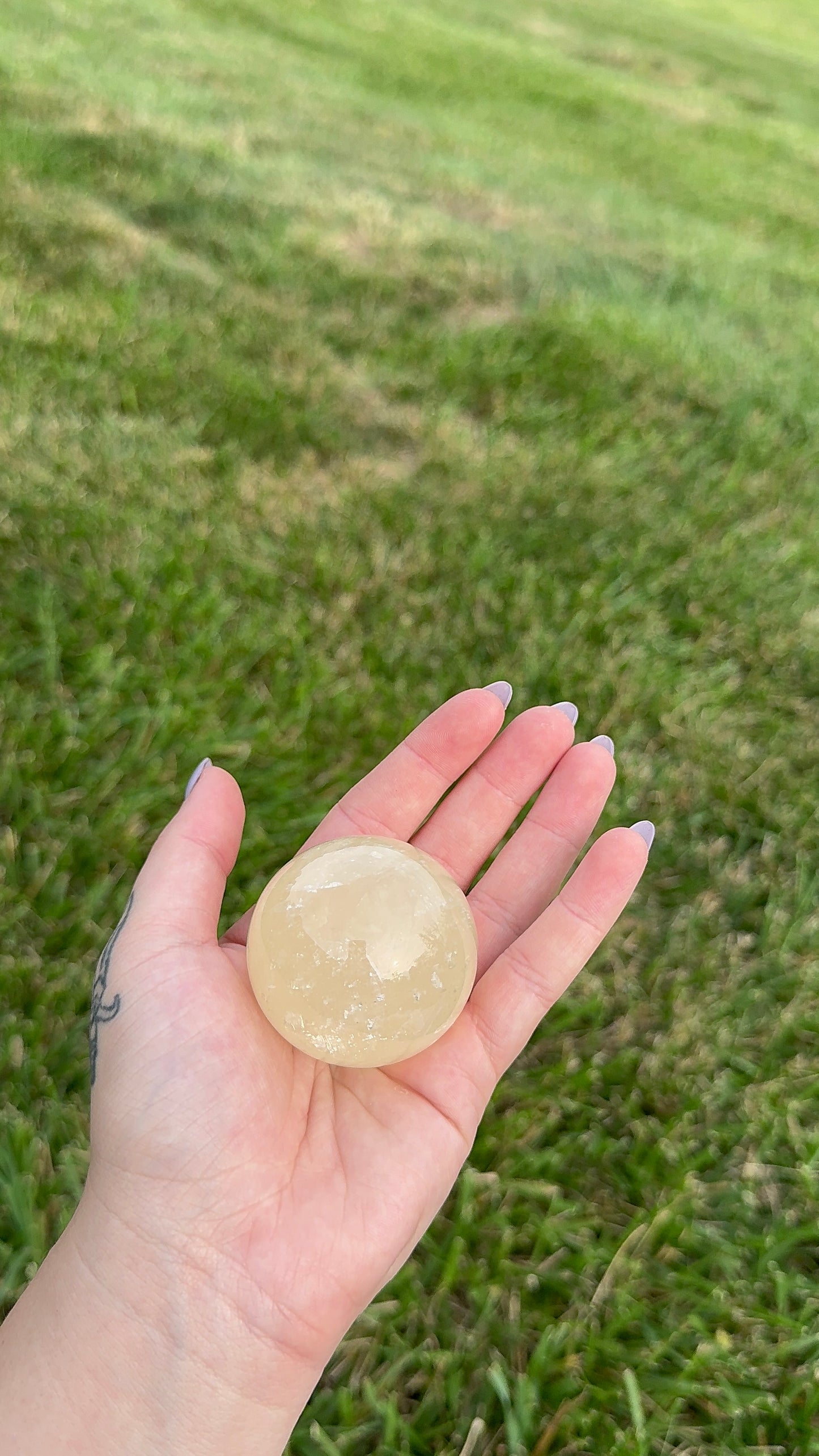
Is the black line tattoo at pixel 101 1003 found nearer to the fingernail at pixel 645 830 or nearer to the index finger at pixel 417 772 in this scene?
the index finger at pixel 417 772

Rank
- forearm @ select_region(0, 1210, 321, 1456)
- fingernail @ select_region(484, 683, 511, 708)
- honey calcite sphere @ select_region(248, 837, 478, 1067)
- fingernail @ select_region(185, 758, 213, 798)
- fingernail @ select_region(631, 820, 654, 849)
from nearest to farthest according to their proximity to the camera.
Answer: forearm @ select_region(0, 1210, 321, 1456) → honey calcite sphere @ select_region(248, 837, 478, 1067) → fingernail @ select_region(185, 758, 213, 798) → fingernail @ select_region(631, 820, 654, 849) → fingernail @ select_region(484, 683, 511, 708)

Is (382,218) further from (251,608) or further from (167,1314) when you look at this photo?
(167,1314)

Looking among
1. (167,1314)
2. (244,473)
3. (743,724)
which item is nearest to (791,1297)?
(167,1314)

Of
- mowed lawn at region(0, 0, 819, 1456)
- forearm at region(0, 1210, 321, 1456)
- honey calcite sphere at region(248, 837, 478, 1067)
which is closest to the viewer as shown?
forearm at region(0, 1210, 321, 1456)

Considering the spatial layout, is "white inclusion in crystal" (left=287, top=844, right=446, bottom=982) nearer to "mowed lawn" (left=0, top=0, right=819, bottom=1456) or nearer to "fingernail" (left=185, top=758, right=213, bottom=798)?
"fingernail" (left=185, top=758, right=213, bottom=798)

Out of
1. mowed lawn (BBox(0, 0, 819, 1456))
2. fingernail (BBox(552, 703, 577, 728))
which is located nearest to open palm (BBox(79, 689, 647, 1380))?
fingernail (BBox(552, 703, 577, 728))

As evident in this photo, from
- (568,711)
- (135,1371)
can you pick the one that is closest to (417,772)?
(568,711)

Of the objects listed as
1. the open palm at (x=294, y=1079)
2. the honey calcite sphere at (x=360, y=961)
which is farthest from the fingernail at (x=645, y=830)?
the honey calcite sphere at (x=360, y=961)
